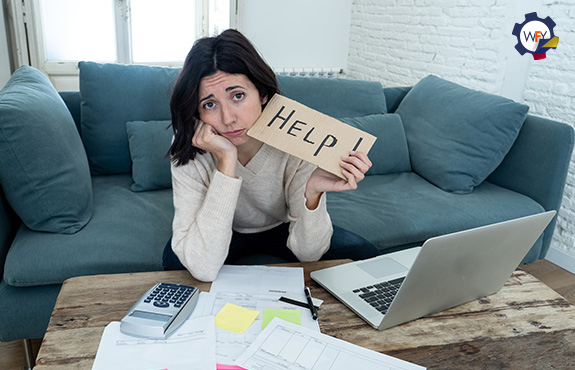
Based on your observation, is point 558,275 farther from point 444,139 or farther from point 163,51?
point 163,51

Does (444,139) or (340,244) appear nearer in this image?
(340,244)

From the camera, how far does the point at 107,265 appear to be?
1.48m

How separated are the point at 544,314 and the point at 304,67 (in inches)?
144

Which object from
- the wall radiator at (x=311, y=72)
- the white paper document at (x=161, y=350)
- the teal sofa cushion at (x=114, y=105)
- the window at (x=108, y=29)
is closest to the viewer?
the white paper document at (x=161, y=350)

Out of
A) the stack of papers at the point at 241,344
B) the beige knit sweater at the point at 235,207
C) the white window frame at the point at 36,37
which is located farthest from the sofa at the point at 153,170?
the white window frame at the point at 36,37

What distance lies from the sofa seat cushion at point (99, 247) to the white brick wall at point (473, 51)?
2.12 meters

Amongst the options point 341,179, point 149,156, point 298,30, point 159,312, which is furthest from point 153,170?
point 298,30

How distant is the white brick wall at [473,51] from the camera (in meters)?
2.53

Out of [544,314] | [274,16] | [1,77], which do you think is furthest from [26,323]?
[274,16]

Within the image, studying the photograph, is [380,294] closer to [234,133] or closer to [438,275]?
[438,275]

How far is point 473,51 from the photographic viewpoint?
3.18m

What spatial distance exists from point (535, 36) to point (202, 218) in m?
2.43

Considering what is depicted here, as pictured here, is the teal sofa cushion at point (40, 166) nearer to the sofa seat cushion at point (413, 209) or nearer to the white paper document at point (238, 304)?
the white paper document at point (238, 304)

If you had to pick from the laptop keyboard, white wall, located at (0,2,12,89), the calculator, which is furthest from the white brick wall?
white wall, located at (0,2,12,89)
